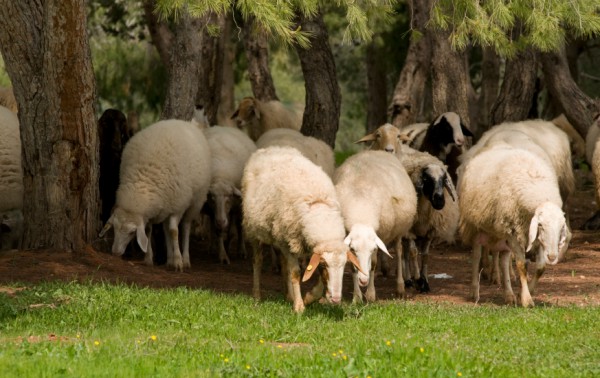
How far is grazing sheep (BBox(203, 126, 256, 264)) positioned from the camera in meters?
14.8

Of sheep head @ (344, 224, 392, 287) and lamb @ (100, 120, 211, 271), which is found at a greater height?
lamb @ (100, 120, 211, 271)

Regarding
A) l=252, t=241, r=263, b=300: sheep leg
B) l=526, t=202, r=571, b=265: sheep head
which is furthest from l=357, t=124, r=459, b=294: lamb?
l=252, t=241, r=263, b=300: sheep leg

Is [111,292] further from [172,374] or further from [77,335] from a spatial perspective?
[172,374]

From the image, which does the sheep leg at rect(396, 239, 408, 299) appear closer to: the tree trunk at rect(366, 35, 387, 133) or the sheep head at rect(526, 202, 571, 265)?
the sheep head at rect(526, 202, 571, 265)

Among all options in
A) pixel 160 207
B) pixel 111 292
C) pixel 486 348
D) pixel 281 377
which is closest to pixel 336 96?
pixel 160 207

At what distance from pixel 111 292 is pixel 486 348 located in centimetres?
386

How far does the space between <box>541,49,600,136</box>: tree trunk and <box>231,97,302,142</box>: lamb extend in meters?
4.57

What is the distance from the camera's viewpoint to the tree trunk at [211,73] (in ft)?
63.5

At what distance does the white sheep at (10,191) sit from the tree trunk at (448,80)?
7.13m

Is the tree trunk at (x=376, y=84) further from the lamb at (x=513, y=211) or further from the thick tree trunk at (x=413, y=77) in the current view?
the lamb at (x=513, y=211)

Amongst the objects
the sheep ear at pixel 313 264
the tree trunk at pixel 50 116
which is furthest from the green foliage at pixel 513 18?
the tree trunk at pixel 50 116

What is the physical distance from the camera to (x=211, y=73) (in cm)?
2017

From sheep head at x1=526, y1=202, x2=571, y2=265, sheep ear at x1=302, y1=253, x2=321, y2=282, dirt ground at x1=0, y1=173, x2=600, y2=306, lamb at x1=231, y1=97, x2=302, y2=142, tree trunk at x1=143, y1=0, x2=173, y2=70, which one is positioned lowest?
dirt ground at x1=0, y1=173, x2=600, y2=306

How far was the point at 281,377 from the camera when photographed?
22.1 feet
